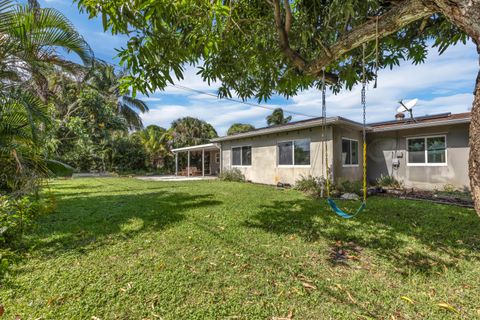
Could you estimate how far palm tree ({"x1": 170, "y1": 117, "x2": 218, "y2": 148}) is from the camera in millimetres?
25500

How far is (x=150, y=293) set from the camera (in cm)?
256

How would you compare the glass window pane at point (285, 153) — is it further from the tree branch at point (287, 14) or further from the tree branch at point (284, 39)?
the tree branch at point (287, 14)

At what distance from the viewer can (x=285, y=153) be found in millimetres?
11680

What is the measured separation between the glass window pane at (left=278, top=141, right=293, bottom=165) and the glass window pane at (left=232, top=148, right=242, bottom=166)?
3316 mm

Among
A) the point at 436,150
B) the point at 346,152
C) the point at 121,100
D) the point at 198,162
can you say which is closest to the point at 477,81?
the point at 346,152

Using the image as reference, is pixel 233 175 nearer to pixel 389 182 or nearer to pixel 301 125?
pixel 301 125

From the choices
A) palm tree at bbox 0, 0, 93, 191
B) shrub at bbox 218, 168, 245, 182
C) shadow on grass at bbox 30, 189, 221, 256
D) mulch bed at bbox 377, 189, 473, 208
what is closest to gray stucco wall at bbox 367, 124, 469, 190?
mulch bed at bbox 377, 189, 473, 208

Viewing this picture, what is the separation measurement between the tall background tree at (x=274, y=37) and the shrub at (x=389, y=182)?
23.2ft

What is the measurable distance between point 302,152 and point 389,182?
13.8ft

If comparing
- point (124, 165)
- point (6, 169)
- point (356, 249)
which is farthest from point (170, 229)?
point (124, 165)

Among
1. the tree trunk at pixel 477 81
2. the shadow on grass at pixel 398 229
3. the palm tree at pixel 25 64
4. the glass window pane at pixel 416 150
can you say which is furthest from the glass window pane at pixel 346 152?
the palm tree at pixel 25 64

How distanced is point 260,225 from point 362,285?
240cm

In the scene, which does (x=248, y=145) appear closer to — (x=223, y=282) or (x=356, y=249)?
(x=356, y=249)

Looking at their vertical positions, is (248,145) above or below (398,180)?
above
